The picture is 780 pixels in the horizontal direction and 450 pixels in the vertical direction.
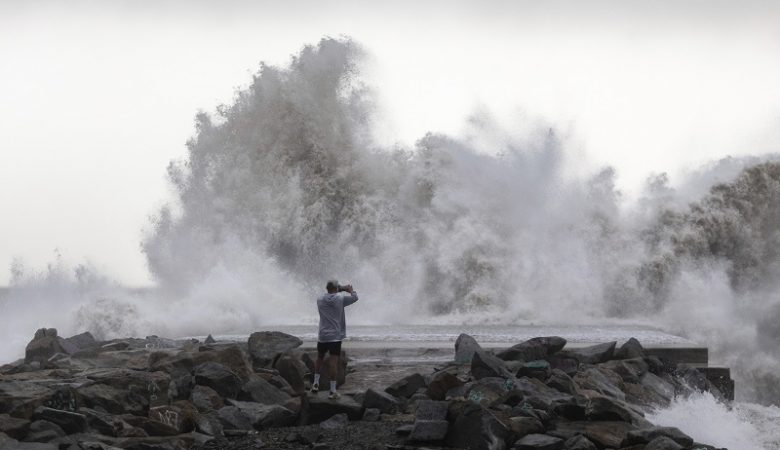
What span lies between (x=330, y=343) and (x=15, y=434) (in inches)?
128

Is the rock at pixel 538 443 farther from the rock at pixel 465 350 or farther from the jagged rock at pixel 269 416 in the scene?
the rock at pixel 465 350

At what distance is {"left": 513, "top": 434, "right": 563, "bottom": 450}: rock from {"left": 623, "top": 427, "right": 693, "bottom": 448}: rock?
20.0 inches

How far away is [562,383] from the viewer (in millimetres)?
9000

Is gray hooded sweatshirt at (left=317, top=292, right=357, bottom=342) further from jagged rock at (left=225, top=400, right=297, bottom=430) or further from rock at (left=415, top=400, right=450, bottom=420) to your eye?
rock at (left=415, top=400, right=450, bottom=420)

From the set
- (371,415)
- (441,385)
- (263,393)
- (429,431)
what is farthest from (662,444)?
(263,393)

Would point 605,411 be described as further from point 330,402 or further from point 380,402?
point 330,402

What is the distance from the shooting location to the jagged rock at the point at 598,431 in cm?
706

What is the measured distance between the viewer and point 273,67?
3002 cm

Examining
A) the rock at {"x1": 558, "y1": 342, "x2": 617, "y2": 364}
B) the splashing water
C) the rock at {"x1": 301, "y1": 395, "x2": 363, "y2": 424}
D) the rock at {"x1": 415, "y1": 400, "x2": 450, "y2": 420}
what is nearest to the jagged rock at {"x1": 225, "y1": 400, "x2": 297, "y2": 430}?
the rock at {"x1": 301, "y1": 395, "x2": 363, "y2": 424}

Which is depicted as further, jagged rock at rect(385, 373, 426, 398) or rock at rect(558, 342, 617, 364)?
rock at rect(558, 342, 617, 364)

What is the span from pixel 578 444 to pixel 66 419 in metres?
3.82

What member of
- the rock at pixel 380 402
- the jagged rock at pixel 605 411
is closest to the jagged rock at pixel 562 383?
the jagged rock at pixel 605 411

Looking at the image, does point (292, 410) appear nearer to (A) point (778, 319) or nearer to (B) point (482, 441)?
(B) point (482, 441)

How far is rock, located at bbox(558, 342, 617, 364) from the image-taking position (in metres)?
10.8
